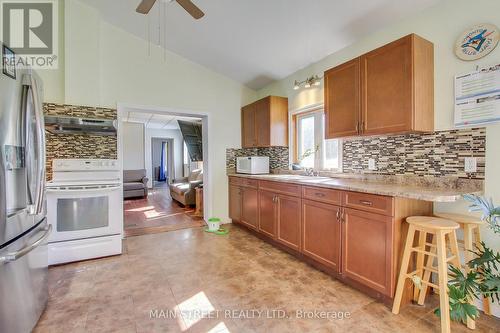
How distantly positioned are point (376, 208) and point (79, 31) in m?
4.03

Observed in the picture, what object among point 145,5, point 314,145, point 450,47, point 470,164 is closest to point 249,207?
A: point 314,145

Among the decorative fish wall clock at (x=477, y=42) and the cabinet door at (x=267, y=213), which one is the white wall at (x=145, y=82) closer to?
the cabinet door at (x=267, y=213)

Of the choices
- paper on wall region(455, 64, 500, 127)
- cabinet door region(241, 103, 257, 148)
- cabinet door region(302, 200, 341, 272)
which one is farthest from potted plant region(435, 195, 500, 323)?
cabinet door region(241, 103, 257, 148)

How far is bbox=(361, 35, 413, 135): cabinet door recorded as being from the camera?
2.03 metres

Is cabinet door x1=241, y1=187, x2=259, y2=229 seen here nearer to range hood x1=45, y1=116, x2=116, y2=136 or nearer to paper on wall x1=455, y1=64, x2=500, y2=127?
range hood x1=45, y1=116, x2=116, y2=136

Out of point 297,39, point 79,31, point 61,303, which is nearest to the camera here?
point 61,303

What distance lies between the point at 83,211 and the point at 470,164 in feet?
12.4

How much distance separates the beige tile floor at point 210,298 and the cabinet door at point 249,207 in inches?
26.3

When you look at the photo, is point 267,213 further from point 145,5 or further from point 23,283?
point 145,5

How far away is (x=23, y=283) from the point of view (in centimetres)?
154

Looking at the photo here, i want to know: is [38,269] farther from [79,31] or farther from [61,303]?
[79,31]

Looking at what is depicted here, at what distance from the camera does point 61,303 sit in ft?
6.56

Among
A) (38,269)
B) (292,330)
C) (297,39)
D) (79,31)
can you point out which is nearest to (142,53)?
(79,31)

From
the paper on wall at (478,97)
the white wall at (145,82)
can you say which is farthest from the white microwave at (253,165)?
the paper on wall at (478,97)
